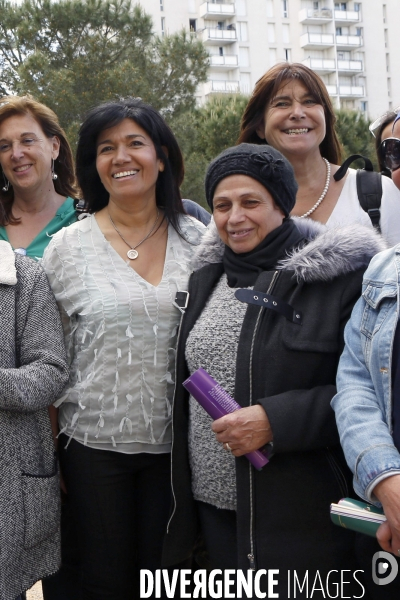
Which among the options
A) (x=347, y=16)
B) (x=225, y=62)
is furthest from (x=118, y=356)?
(x=347, y=16)

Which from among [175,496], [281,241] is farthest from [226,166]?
[175,496]

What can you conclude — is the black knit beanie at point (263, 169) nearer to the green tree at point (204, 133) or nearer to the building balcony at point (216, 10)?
the green tree at point (204, 133)

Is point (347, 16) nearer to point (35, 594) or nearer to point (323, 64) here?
point (323, 64)

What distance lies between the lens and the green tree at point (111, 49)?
1321 centimetres

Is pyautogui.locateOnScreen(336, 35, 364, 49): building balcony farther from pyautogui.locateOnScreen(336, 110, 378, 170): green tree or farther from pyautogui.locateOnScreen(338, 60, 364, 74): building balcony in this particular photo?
pyautogui.locateOnScreen(336, 110, 378, 170): green tree

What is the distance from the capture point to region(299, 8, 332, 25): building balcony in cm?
4828

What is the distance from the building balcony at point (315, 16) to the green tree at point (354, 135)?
1382 inches

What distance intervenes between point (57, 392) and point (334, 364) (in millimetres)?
1053

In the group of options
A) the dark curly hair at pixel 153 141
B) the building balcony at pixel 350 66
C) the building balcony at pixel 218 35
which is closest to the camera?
the dark curly hair at pixel 153 141

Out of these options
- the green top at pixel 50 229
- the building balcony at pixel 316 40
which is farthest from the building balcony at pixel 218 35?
the green top at pixel 50 229

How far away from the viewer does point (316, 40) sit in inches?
1893

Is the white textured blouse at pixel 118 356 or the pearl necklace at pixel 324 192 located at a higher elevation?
the pearl necklace at pixel 324 192

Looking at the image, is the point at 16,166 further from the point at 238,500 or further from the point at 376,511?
the point at 376,511

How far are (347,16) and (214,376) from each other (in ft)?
171
